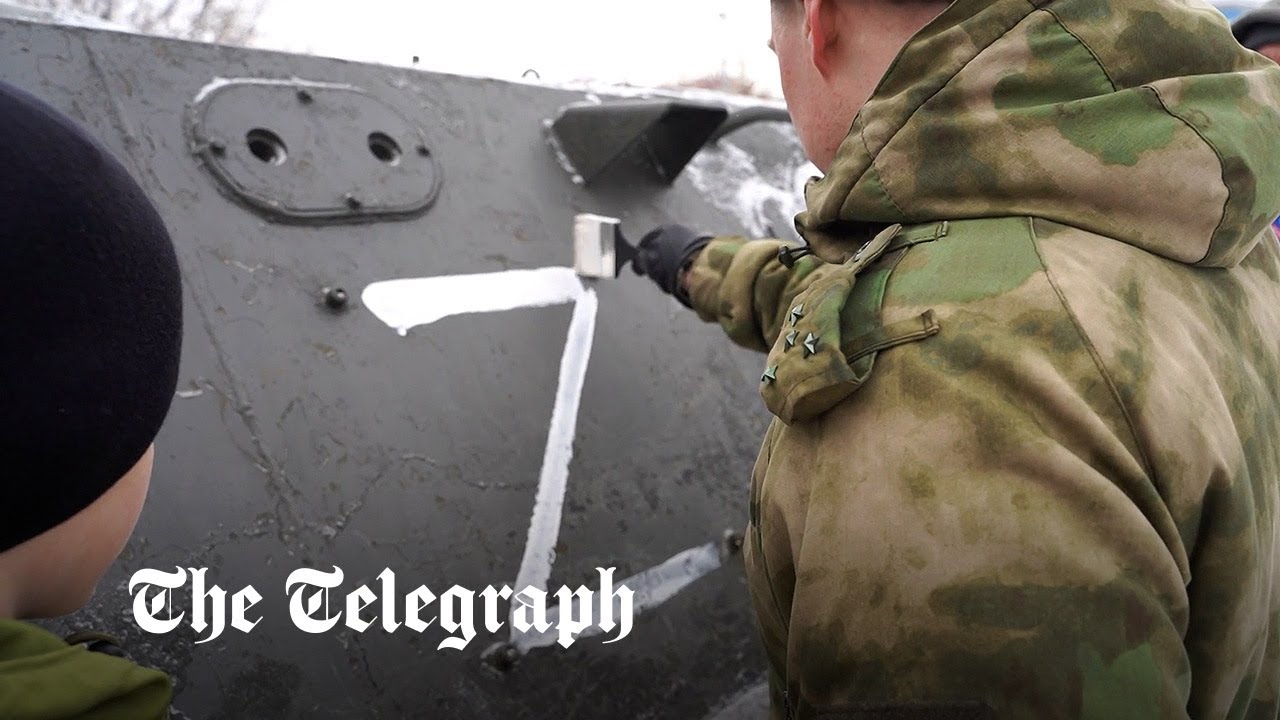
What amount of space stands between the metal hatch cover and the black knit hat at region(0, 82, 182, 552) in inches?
32.9

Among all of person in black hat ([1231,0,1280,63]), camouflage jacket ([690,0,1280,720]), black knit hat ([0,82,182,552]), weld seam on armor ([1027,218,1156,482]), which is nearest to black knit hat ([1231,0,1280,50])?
person in black hat ([1231,0,1280,63])

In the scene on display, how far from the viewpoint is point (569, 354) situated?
1889mm

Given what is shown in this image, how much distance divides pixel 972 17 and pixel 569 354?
3.50ft

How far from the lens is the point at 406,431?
1615mm

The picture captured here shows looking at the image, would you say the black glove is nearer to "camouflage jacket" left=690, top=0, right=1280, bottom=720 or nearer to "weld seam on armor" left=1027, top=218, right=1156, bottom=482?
"camouflage jacket" left=690, top=0, right=1280, bottom=720

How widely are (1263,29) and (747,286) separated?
196 centimetres

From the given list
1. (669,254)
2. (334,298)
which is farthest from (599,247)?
(334,298)

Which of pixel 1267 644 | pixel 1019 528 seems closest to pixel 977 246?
pixel 1019 528

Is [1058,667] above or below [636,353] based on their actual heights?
below

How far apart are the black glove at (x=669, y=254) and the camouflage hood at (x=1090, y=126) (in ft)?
3.21

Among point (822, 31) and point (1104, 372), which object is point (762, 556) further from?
point (822, 31)

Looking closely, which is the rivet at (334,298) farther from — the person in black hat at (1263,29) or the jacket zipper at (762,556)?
the person in black hat at (1263,29)

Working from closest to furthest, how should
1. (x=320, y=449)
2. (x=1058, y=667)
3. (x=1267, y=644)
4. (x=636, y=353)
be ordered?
(x=1058, y=667) → (x=1267, y=644) → (x=320, y=449) → (x=636, y=353)

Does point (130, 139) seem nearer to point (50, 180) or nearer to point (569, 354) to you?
point (569, 354)
